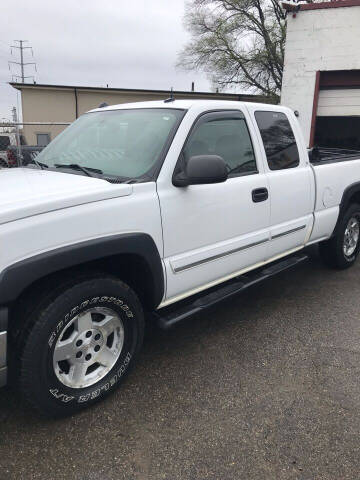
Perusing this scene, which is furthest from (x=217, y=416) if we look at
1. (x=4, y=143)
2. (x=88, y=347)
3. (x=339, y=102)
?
(x=4, y=143)

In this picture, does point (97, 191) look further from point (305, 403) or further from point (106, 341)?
point (305, 403)

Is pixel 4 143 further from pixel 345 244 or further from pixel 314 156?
pixel 345 244

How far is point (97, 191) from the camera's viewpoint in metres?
2.41

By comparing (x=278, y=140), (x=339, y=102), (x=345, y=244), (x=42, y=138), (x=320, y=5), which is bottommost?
(x=345, y=244)

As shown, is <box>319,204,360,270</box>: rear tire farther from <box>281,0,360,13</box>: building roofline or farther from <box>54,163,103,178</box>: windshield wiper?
<box>281,0,360,13</box>: building roofline

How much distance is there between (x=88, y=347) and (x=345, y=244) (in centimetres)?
370

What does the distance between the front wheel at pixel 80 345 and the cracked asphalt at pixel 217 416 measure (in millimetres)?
186

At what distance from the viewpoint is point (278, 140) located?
384cm

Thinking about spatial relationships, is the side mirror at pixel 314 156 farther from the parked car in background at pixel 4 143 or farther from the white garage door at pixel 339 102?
the parked car in background at pixel 4 143

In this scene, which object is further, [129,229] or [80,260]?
[129,229]

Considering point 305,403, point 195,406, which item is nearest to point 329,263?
point 305,403

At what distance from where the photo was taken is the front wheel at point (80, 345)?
2.22m

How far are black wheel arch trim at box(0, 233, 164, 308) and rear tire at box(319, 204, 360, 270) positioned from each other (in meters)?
2.88

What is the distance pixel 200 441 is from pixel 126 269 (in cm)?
114
